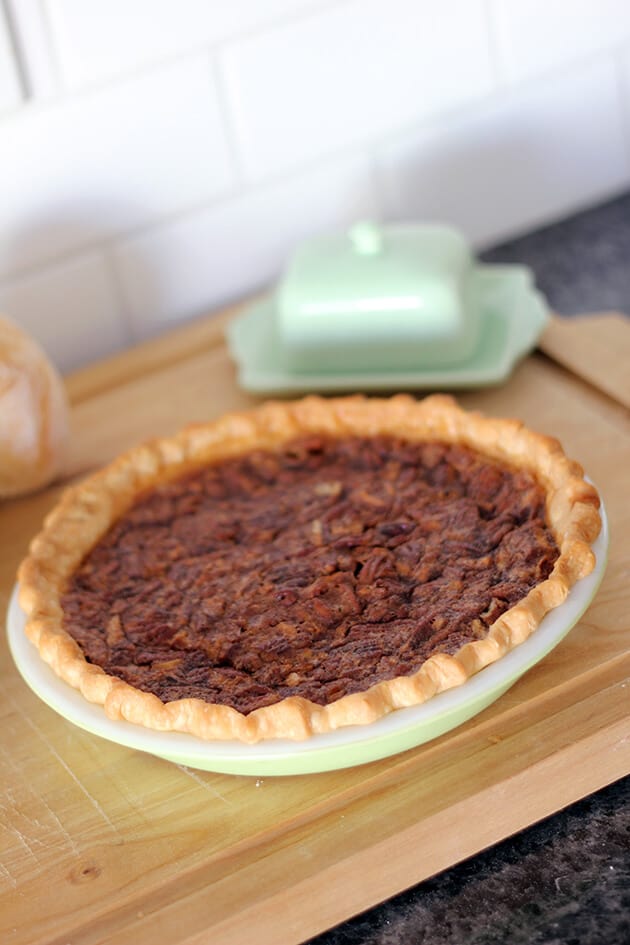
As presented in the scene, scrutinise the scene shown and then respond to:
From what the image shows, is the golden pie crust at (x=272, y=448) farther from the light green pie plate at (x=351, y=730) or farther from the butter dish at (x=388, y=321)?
the butter dish at (x=388, y=321)

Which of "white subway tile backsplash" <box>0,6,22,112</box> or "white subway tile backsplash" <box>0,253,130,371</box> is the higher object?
"white subway tile backsplash" <box>0,6,22,112</box>

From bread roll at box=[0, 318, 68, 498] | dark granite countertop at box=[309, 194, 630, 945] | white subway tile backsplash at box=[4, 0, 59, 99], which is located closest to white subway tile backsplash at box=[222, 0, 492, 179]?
white subway tile backsplash at box=[4, 0, 59, 99]

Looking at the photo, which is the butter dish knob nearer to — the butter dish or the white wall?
the butter dish

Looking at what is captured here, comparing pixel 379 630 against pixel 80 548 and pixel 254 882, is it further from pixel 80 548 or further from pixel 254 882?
pixel 80 548

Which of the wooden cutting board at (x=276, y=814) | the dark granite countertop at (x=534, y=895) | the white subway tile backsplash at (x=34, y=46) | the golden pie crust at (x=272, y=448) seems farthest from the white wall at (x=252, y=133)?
the dark granite countertop at (x=534, y=895)

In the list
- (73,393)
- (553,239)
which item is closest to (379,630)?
(73,393)

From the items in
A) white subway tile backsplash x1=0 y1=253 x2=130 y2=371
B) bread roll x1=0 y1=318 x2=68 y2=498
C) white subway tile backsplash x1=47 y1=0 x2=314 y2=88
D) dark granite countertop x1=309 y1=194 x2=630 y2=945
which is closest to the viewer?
dark granite countertop x1=309 y1=194 x2=630 y2=945

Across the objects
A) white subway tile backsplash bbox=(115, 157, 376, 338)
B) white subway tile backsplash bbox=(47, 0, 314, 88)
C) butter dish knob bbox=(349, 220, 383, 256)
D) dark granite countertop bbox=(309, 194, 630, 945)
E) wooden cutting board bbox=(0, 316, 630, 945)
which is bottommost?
dark granite countertop bbox=(309, 194, 630, 945)
